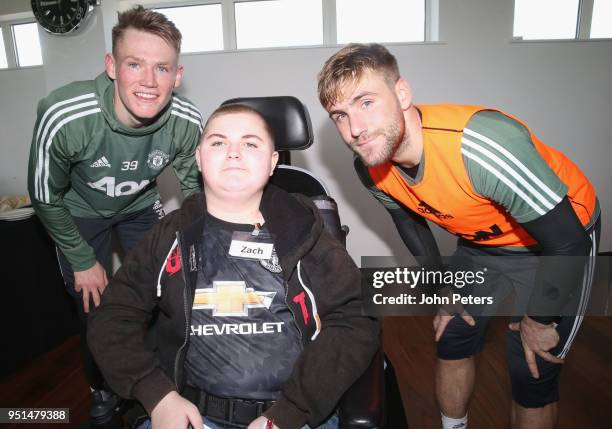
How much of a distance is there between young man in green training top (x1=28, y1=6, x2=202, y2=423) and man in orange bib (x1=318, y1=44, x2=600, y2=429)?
24.6 inches

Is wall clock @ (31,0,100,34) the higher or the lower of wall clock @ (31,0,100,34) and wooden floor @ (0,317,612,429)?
the higher

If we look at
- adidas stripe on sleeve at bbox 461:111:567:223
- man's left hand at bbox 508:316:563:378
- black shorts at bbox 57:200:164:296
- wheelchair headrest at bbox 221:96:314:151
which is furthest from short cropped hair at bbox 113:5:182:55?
man's left hand at bbox 508:316:563:378

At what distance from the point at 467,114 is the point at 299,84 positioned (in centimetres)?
162

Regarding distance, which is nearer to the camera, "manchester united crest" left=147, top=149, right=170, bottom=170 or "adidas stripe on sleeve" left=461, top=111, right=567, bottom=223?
"adidas stripe on sleeve" left=461, top=111, right=567, bottom=223

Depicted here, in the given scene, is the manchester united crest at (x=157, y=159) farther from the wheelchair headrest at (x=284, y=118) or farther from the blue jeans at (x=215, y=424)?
the blue jeans at (x=215, y=424)

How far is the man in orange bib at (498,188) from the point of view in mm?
991

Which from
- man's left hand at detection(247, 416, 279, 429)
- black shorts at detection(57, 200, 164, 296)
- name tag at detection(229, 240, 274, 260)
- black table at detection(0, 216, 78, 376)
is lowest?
black table at detection(0, 216, 78, 376)

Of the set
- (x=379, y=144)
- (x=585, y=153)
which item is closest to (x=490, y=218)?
(x=379, y=144)

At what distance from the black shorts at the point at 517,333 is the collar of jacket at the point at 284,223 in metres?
0.78

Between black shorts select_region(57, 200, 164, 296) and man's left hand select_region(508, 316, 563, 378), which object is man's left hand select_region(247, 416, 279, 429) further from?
black shorts select_region(57, 200, 164, 296)

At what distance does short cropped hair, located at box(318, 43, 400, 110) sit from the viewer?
108 cm

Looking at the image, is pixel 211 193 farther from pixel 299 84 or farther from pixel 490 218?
pixel 299 84

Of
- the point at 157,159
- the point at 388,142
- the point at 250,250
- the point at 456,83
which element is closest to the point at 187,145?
the point at 157,159

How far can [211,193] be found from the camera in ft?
3.48
